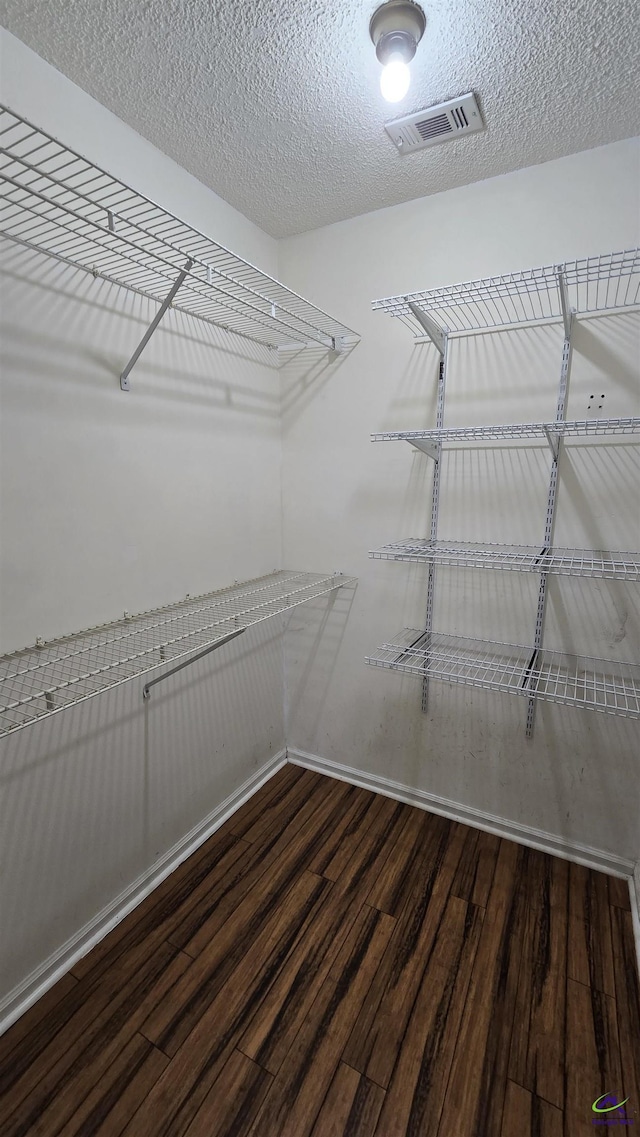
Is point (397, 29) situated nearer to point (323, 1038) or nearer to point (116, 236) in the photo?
point (116, 236)

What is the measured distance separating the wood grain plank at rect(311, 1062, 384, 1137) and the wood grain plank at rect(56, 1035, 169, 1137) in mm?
406

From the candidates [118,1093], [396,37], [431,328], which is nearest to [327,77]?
[396,37]

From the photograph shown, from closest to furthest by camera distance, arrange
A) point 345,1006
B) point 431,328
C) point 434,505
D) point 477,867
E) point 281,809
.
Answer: point 345,1006, point 431,328, point 477,867, point 434,505, point 281,809

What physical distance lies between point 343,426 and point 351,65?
1.08 m

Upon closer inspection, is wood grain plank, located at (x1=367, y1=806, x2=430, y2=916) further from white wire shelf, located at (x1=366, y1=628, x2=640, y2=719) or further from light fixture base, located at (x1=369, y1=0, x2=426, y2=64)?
light fixture base, located at (x1=369, y1=0, x2=426, y2=64)

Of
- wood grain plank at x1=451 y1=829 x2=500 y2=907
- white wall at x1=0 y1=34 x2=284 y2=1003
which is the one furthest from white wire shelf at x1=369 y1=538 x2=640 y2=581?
wood grain plank at x1=451 y1=829 x2=500 y2=907

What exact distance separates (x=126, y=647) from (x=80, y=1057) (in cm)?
100

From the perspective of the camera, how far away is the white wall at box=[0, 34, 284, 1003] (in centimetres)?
121

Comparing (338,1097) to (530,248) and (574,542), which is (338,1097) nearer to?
(574,542)

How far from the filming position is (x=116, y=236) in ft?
3.11

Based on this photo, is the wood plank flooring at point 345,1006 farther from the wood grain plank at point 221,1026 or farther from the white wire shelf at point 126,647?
the white wire shelf at point 126,647

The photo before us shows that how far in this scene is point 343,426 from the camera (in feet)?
6.76

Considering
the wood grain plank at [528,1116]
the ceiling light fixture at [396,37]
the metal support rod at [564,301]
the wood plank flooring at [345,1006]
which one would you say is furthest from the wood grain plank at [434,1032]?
the ceiling light fixture at [396,37]

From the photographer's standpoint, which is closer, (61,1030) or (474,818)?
(61,1030)
